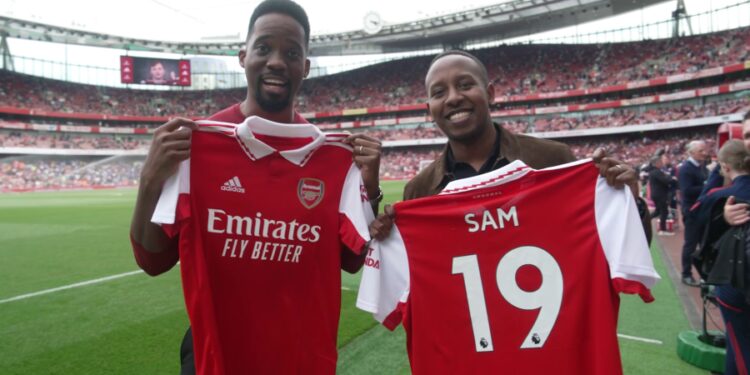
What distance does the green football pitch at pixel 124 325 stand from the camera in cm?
377

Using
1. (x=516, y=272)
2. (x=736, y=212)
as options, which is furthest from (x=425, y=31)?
(x=516, y=272)

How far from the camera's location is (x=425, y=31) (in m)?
41.4

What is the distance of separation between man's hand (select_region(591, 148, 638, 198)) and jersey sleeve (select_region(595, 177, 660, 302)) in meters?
0.03

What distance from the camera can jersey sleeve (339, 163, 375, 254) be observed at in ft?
6.72

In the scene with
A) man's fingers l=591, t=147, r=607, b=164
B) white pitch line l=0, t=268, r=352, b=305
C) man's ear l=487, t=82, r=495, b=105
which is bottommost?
white pitch line l=0, t=268, r=352, b=305

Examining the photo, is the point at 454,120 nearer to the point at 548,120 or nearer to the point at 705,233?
the point at 705,233

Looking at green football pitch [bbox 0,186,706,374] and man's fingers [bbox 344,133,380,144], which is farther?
green football pitch [bbox 0,186,706,374]

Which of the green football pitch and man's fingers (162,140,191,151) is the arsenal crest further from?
the green football pitch

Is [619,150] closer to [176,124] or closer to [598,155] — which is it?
[598,155]

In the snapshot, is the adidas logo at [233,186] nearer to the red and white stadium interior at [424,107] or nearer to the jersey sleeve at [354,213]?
the jersey sleeve at [354,213]

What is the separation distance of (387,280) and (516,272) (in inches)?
24.3

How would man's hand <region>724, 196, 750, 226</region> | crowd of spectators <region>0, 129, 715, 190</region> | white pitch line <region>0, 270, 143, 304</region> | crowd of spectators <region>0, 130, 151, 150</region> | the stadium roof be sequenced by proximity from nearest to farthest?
man's hand <region>724, 196, 750, 226</region> < white pitch line <region>0, 270, 143, 304</region> < the stadium roof < crowd of spectators <region>0, 129, 715, 190</region> < crowd of spectators <region>0, 130, 151, 150</region>

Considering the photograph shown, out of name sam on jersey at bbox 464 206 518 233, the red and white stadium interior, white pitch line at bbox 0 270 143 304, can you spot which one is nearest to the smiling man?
name sam on jersey at bbox 464 206 518 233

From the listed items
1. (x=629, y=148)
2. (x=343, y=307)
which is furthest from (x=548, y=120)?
(x=343, y=307)
